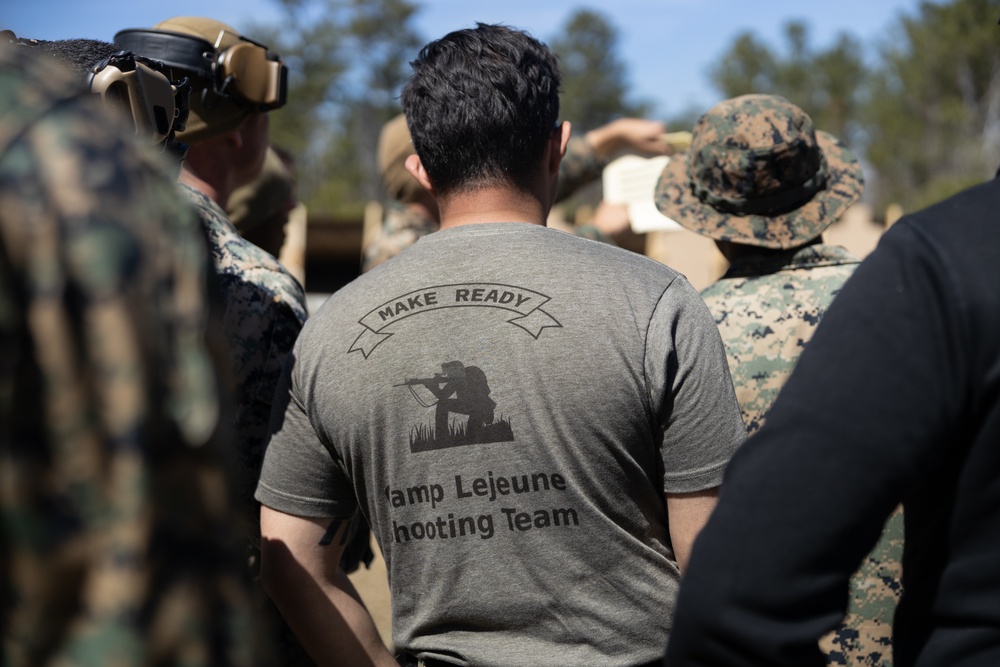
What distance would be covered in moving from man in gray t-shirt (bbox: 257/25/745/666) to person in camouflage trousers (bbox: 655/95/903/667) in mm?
734

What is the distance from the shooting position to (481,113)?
199 centimetres

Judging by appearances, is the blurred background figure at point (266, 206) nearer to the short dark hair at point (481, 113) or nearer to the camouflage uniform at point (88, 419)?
the short dark hair at point (481, 113)

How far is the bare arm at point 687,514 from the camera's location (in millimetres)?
1802

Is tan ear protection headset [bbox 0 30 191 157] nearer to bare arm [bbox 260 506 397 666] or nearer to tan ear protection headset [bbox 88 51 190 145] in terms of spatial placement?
tan ear protection headset [bbox 88 51 190 145]

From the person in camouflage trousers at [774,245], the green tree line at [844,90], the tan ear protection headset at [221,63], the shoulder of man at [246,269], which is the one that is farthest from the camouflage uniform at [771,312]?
the green tree line at [844,90]

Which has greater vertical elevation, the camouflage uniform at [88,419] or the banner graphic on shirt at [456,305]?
A: the banner graphic on shirt at [456,305]

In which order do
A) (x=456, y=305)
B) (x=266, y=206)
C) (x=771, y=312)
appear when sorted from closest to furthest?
1. (x=456, y=305)
2. (x=771, y=312)
3. (x=266, y=206)

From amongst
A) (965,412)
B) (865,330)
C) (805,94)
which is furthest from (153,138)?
(805,94)

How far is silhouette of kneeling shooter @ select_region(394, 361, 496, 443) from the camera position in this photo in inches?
71.2

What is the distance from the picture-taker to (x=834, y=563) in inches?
46.8

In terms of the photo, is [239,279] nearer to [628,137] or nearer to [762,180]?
[762,180]

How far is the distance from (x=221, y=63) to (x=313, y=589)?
1.40 m

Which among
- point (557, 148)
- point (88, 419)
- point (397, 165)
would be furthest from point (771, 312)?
point (397, 165)

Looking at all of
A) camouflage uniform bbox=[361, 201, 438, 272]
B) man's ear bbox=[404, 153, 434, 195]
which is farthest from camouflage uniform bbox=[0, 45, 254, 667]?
camouflage uniform bbox=[361, 201, 438, 272]
